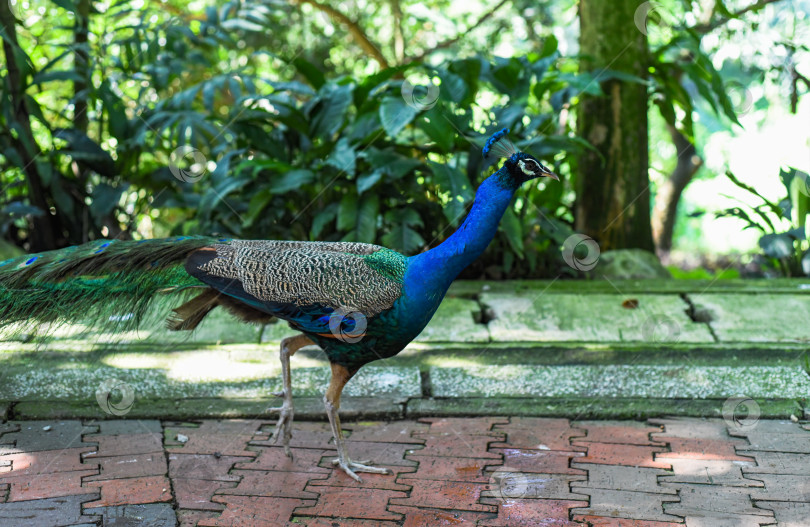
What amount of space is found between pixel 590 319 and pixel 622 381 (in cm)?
77

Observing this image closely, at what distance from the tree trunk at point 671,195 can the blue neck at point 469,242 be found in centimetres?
690

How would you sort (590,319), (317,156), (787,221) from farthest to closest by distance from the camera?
(787,221) < (317,156) < (590,319)

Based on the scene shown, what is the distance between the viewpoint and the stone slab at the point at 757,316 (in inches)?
180

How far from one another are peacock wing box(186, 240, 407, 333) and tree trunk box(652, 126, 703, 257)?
7168mm

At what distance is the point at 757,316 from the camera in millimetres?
4832

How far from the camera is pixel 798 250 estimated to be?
6016 millimetres

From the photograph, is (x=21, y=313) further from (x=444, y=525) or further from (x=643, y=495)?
(x=643, y=495)

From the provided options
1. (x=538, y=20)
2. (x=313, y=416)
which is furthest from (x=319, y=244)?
(x=538, y=20)

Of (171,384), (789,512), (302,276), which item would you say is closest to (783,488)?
(789,512)

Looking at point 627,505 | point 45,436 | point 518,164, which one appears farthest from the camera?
point 45,436

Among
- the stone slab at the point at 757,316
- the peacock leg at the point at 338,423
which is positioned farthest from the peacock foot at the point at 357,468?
the stone slab at the point at 757,316

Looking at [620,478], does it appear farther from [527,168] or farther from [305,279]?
[305,279]

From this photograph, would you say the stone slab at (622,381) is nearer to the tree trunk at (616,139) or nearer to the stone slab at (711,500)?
the stone slab at (711,500)

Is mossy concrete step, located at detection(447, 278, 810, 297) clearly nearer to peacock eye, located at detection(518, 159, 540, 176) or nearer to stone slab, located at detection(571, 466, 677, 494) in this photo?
stone slab, located at detection(571, 466, 677, 494)
